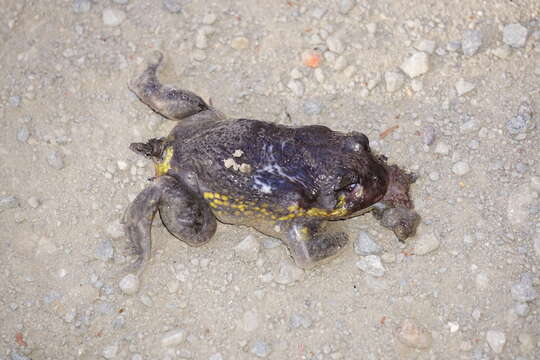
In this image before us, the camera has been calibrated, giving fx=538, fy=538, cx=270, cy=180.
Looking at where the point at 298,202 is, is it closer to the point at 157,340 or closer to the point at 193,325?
the point at 193,325

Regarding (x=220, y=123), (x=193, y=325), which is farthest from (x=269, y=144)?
(x=193, y=325)

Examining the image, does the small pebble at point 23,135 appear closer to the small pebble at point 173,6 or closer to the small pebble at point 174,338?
the small pebble at point 173,6

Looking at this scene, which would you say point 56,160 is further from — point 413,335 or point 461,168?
point 461,168

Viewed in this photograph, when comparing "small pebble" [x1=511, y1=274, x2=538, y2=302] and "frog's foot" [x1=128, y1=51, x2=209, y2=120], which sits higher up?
"frog's foot" [x1=128, y1=51, x2=209, y2=120]

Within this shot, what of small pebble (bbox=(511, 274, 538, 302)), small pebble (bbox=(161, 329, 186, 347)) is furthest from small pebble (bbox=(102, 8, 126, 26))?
small pebble (bbox=(511, 274, 538, 302))

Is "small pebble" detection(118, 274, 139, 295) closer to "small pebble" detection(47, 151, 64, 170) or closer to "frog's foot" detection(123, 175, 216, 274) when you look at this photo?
"frog's foot" detection(123, 175, 216, 274)
